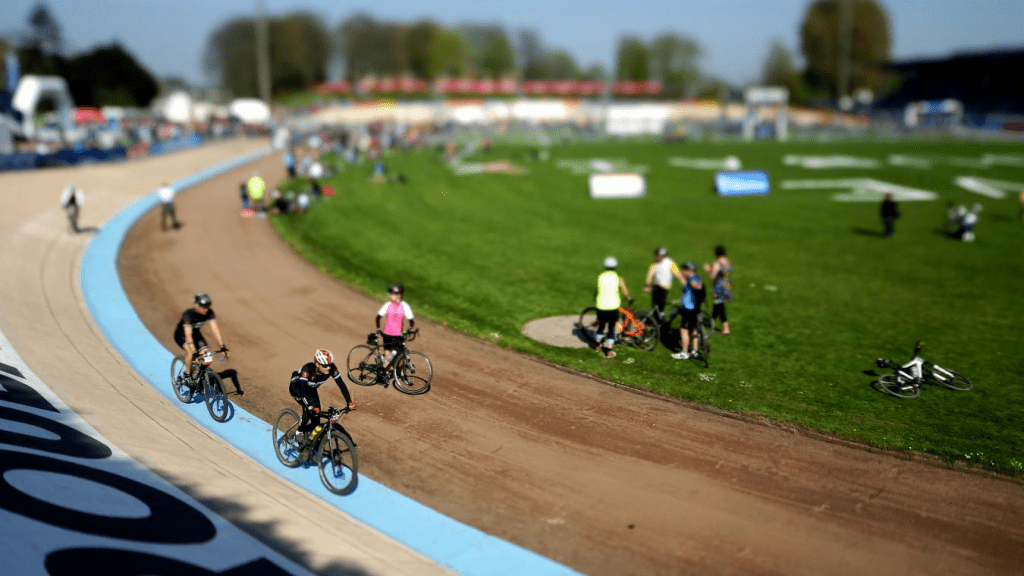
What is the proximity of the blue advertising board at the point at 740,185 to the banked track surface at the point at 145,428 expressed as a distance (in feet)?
100

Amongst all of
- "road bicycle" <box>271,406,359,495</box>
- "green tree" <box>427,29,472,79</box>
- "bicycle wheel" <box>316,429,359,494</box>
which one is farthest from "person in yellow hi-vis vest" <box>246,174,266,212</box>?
"green tree" <box>427,29,472,79</box>

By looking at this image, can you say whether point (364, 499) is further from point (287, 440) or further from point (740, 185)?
point (740, 185)

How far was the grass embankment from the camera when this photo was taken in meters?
13.0

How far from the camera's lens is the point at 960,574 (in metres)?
8.30

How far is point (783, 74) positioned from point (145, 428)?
166 meters

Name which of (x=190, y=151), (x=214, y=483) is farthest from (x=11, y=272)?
(x=190, y=151)

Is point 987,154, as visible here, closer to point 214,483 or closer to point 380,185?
point 380,185

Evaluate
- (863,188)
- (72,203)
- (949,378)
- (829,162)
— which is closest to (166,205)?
(72,203)

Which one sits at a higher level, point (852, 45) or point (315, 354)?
point (852, 45)

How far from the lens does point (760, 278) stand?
73.0 feet

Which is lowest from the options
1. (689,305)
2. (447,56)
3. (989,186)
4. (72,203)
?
(689,305)

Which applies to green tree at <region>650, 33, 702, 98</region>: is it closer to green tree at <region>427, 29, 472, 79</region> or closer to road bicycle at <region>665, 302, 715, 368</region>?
green tree at <region>427, 29, 472, 79</region>

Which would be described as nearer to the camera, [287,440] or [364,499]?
[364,499]

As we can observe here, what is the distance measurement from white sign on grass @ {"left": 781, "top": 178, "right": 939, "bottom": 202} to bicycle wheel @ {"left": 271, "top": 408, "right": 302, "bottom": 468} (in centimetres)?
3491
